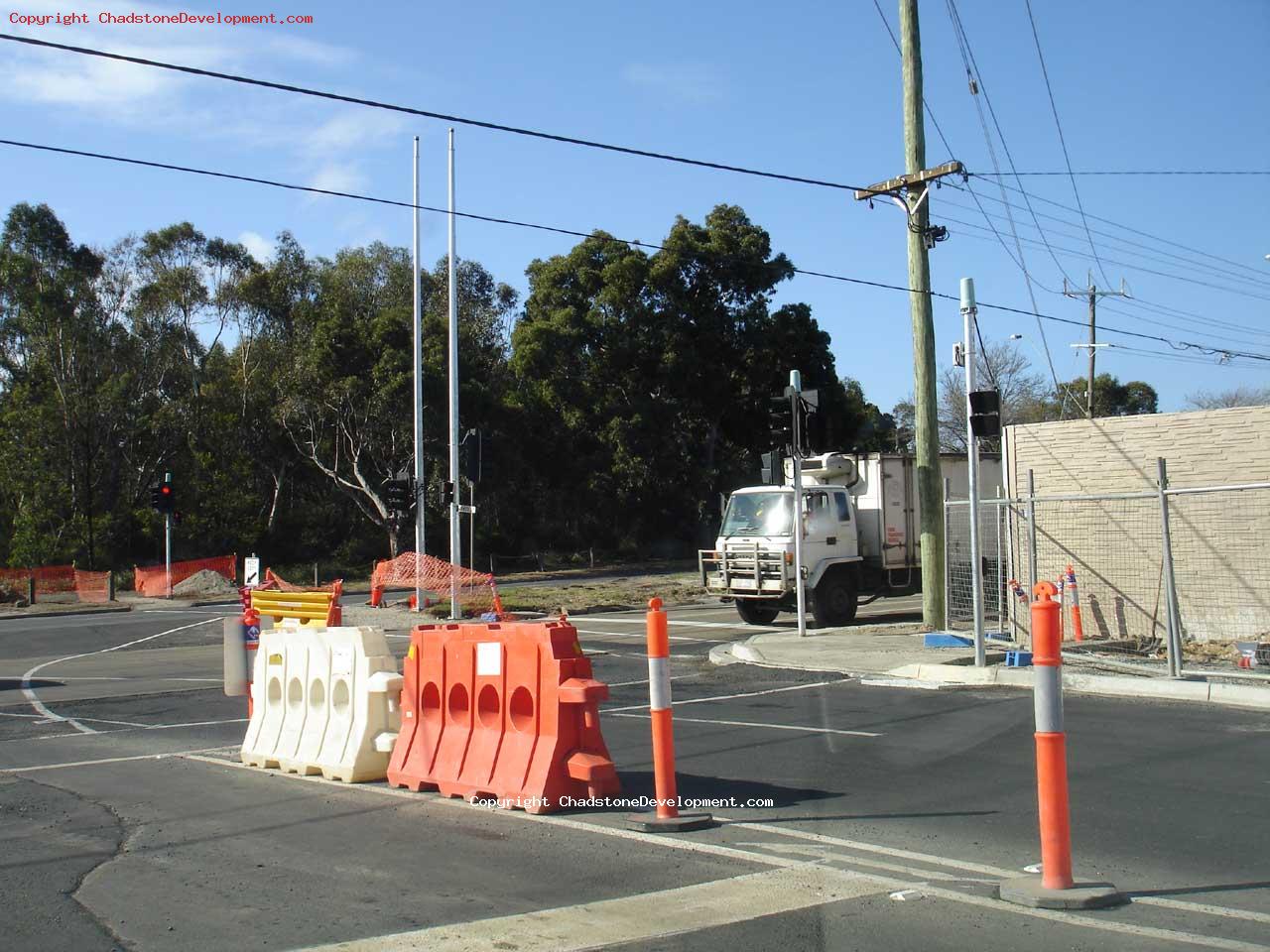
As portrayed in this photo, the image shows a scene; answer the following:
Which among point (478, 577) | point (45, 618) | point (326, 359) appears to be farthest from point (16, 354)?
point (478, 577)

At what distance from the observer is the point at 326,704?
29.3ft

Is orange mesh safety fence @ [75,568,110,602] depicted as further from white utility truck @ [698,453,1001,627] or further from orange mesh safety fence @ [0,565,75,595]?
white utility truck @ [698,453,1001,627]

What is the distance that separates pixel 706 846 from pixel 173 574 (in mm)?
41885

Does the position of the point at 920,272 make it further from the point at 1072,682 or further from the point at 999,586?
the point at 1072,682

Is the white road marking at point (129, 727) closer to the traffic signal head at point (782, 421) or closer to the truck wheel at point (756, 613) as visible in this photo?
the traffic signal head at point (782, 421)

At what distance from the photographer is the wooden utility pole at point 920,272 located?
17656mm

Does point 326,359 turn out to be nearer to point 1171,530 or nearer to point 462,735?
point 1171,530

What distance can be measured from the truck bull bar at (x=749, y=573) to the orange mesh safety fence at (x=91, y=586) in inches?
1092

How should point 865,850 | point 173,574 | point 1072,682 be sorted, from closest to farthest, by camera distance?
point 865,850, point 1072,682, point 173,574

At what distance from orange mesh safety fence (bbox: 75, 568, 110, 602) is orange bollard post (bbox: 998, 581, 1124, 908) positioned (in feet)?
136

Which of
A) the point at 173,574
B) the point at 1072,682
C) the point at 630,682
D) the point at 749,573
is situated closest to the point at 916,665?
the point at 1072,682

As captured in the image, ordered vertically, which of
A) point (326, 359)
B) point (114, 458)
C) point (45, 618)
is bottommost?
point (45, 618)

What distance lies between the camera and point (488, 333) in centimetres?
6116

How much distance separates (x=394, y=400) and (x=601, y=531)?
12677 millimetres
